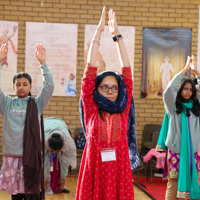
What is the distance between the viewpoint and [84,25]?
7293 mm

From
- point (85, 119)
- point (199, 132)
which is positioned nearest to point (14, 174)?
point (85, 119)

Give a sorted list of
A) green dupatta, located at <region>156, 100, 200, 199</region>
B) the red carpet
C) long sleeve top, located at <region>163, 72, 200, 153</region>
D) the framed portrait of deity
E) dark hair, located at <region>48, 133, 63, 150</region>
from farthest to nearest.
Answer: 1. the framed portrait of deity
2. the red carpet
3. dark hair, located at <region>48, 133, 63, 150</region>
4. long sleeve top, located at <region>163, 72, 200, 153</region>
5. green dupatta, located at <region>156, 100, 200, 199</region>

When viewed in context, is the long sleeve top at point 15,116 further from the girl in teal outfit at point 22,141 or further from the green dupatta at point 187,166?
the green dupatta at point 187,166

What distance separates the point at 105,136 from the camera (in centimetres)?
283

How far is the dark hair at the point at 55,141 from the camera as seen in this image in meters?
5.39

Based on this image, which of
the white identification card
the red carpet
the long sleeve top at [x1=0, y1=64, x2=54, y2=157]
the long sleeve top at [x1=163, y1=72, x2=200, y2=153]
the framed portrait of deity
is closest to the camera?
the white identification card

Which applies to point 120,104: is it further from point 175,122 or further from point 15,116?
point 175,122

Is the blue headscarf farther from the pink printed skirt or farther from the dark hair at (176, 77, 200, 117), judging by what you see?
the dark hair at (176, 77, 200, 117)

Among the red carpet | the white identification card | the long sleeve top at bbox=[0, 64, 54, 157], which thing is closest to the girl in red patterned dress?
the white identification card

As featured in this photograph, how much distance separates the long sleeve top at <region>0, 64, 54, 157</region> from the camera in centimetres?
356

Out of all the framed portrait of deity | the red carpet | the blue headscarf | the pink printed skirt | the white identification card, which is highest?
the framed portrait of deity

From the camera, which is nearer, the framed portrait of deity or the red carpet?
the red carpet

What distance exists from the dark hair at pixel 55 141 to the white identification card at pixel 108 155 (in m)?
2.67

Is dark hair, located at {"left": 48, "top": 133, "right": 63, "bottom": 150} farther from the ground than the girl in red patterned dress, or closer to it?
closer to it
